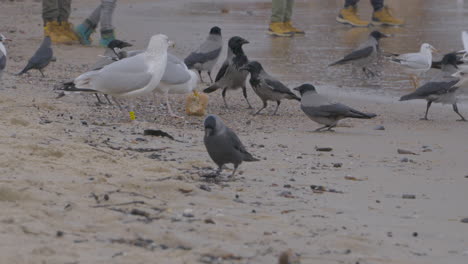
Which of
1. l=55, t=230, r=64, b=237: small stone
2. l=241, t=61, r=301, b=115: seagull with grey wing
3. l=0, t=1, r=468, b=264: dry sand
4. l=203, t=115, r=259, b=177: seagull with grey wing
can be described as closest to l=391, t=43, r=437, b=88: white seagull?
l=241, t=61, r=301, b=115: seagull with grey wing

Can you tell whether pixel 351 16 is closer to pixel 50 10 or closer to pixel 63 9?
pixel 63 9

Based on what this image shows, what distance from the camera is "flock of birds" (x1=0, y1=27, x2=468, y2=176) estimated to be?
6.32 m

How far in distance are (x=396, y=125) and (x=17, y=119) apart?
400 centimetres

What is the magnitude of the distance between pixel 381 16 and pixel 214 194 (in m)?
14.8

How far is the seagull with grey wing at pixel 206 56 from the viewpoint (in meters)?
11.8

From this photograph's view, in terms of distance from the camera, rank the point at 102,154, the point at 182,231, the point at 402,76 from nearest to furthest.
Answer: the point at 182,231, the point at 102,154, the point at 402,76

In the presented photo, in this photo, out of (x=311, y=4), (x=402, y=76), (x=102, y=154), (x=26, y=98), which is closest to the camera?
(x=102, y=154)

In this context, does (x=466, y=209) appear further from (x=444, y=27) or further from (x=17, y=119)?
(x=444, y=27)

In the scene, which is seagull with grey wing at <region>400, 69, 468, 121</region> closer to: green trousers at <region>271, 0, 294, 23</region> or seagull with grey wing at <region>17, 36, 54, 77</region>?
seagull with grey wing at <region>17, 36, 54, 77</region>

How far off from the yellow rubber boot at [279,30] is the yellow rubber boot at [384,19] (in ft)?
9.37

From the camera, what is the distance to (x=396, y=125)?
9344 mm

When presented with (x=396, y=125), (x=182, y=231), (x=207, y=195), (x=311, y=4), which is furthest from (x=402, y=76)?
(x=311, y=4)

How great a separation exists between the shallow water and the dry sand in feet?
12.3

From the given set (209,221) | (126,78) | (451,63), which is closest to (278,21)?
(451,63)
